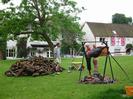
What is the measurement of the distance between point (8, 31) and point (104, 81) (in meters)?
38.5

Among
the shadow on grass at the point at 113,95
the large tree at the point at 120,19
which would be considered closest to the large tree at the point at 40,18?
the shadow on grass at the point at 113,95

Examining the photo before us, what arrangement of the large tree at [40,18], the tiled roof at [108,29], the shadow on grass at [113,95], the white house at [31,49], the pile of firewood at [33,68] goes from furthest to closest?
the tiled roof at [108,29] < the white house at [31,49] < the large tree at [40,18] < the pile of firewood at [33,68] < the shadow on grass at [113,95]

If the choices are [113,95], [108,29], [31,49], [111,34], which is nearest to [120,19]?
[108,29]

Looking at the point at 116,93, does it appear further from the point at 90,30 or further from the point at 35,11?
the point at 90,30

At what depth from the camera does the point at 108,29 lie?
335ft

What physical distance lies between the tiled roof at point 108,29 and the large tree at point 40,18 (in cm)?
4177

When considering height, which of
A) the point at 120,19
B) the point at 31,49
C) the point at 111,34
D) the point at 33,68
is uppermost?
the point at 120,19

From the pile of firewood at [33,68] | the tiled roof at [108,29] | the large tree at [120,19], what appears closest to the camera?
the pile of firewood at [33,68]

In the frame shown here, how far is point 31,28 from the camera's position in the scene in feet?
189

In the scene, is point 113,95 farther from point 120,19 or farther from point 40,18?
point 120,19

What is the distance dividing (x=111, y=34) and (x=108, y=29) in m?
2.03

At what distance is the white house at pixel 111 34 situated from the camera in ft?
323

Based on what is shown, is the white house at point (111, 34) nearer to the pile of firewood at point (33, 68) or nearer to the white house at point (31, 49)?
the white house at point (31, 49)

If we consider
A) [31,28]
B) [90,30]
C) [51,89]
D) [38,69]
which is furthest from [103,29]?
[51,89]
